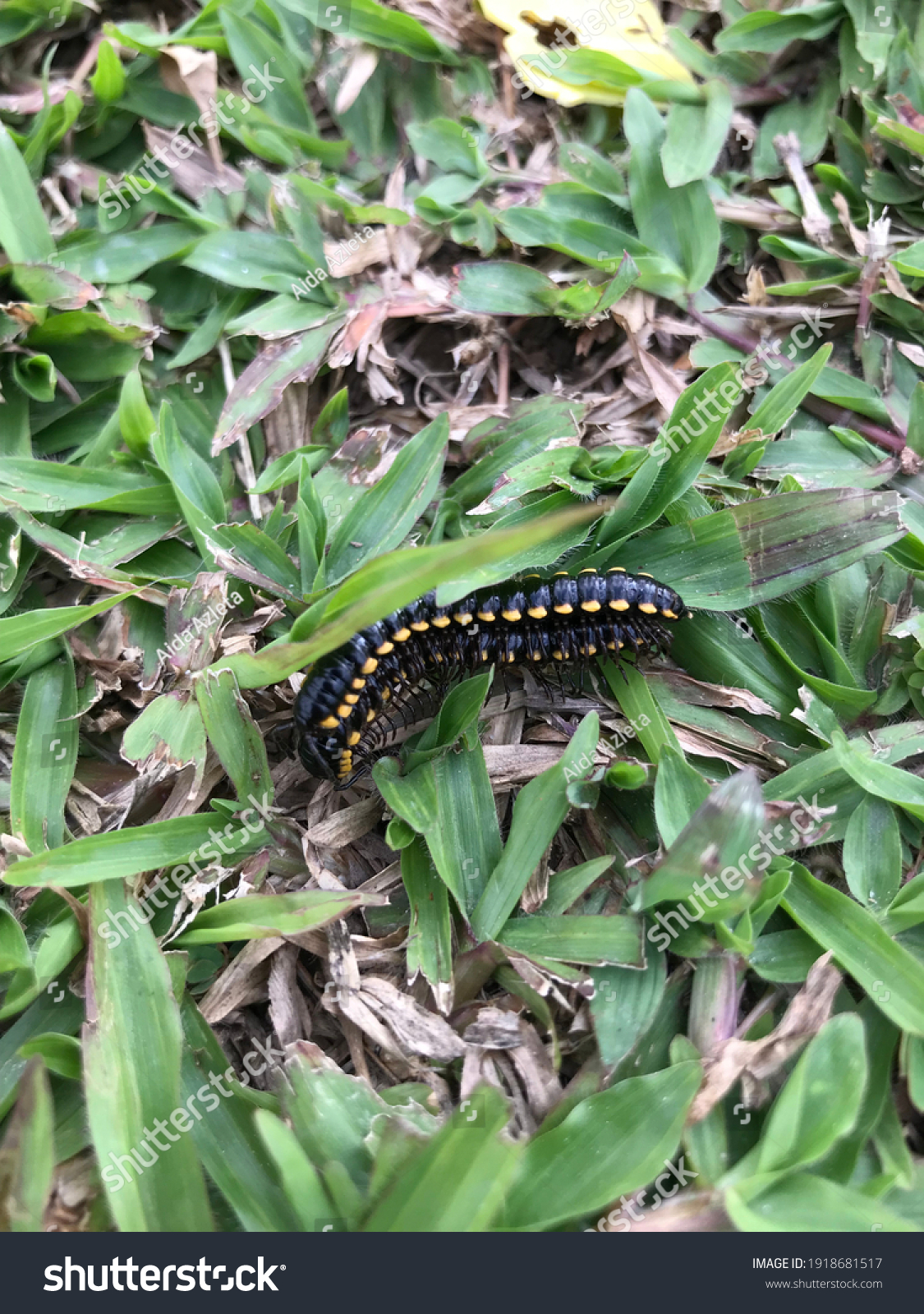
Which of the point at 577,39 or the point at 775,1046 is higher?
the point at 577,39

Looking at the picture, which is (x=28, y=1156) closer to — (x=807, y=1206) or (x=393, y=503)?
(x=807, y=1206)

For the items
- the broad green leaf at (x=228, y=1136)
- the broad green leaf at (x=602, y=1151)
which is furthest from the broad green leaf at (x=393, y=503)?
the broad green leaf at (x=602, y=1151)

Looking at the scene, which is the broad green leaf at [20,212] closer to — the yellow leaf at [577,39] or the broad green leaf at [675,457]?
the yellow leaf at [577,39]

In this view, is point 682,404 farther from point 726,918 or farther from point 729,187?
point 726,918

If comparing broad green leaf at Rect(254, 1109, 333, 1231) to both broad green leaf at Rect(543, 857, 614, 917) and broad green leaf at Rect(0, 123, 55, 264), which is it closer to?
broad green leaf at Rect(543, 857, 614, 917)

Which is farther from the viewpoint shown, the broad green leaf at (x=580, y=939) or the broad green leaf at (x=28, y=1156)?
the broad green leaf at (x=580, y=939)

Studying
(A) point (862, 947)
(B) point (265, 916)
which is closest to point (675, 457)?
(A) point (862, 947)
